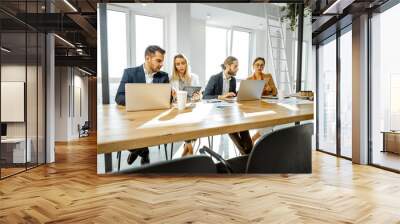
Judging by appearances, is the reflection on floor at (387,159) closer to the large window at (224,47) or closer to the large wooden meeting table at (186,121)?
the large wooden meeting table at (186,121)

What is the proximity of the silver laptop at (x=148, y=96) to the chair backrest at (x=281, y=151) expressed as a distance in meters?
1.22

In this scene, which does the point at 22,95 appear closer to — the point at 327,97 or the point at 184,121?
the point at 184,121

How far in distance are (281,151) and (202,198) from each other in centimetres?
125

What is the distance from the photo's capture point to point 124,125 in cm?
383

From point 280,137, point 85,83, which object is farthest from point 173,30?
point 85,83

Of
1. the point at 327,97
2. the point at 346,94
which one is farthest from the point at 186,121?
the point at 327,97

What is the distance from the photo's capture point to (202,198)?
3689mm

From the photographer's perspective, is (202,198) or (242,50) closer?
(202,198)

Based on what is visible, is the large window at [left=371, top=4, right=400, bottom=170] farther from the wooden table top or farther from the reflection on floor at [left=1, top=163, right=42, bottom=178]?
the reflection on floor at [left=1, top=163, right=42, bottom=178]

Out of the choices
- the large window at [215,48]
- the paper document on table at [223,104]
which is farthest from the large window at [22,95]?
the paper document on table at [223,104]

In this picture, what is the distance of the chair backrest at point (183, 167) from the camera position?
4359 mm

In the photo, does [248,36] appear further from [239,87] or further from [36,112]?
[36,112]

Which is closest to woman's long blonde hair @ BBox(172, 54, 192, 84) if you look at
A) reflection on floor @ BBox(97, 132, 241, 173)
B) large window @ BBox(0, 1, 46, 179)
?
reflection on floor @ BBox(97, 132, 241, 173)

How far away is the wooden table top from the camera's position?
3648 millimetres
